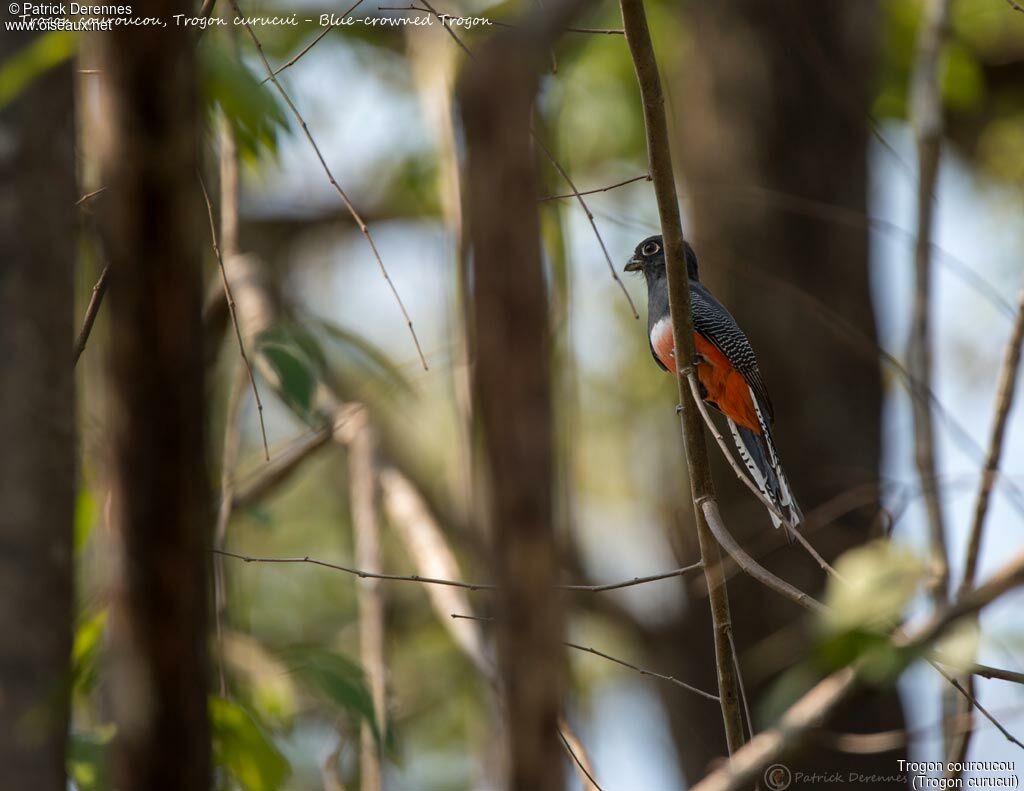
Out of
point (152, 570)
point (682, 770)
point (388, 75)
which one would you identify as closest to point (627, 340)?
point (388, 75)

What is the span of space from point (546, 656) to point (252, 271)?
18.1 ft

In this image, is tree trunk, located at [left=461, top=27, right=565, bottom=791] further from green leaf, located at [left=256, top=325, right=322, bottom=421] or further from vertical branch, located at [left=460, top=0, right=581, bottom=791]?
green leaf, located at [left=256, top=325, right=322, bottom=421]

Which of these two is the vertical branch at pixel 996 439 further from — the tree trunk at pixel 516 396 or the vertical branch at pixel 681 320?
the tree trunk at pixel 516 396

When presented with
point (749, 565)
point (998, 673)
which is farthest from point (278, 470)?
point (998, 673)

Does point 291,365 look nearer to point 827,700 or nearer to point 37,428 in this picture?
point 37,428

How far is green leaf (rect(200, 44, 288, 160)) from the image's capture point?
3211 millimetres

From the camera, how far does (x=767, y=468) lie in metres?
5.98

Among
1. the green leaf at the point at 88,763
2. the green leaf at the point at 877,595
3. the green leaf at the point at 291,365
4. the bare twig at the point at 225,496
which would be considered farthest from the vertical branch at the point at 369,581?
the green leaf at the point at 877,595

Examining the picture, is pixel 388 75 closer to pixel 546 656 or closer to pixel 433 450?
pixel 433 450

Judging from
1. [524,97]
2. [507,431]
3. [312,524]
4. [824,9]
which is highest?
[824,9]

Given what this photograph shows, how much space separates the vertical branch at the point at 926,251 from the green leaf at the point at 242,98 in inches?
100

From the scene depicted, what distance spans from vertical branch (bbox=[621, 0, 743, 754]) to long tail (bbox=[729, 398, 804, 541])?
1.90 m

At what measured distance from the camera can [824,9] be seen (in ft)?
27.2

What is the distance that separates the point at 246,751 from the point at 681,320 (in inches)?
69.2
